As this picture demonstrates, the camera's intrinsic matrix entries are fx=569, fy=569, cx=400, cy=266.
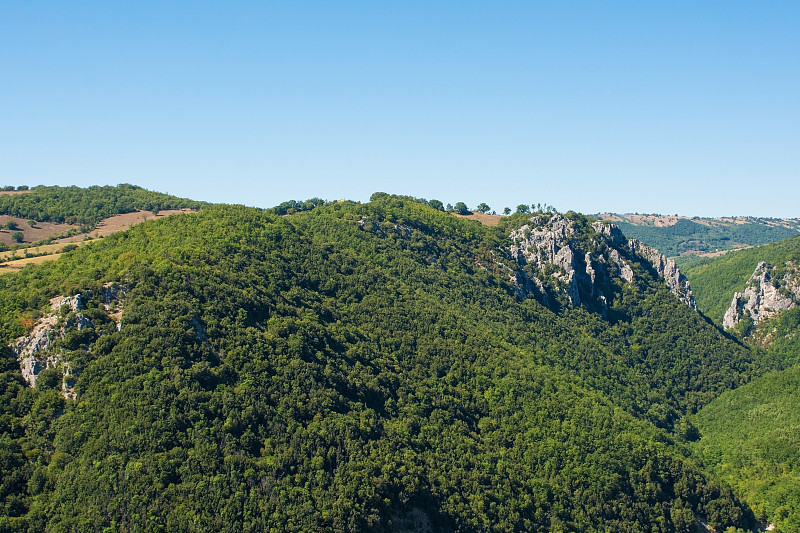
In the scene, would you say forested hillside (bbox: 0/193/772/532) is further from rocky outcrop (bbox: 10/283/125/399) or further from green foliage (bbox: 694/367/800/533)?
green foliage (bbox: 694/367/800/533)

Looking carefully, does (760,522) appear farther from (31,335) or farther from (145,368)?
(31,335)

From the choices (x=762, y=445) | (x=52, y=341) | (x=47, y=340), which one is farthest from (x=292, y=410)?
(x=762, y=445)

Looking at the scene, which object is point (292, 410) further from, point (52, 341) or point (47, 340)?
point (47, 340)

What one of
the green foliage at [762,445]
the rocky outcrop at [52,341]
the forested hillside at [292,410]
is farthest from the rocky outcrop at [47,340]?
the green foliage at [762,445]

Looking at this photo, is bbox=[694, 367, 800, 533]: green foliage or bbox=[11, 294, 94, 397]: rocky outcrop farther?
bbox=[694, 367, 800, 533]: green foliage

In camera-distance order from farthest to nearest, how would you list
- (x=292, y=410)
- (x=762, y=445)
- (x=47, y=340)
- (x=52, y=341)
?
(x=762, y=445) < (x=292, y=410) < (x=52, y=341) < (x=47, y=340)

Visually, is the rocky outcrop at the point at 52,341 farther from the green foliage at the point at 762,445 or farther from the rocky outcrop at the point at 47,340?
the green foliage at the point at 762,445

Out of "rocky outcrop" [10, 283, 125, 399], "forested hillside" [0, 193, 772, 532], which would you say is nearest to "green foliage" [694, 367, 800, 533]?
"forested hillside" [0, 193, 772, 532]
